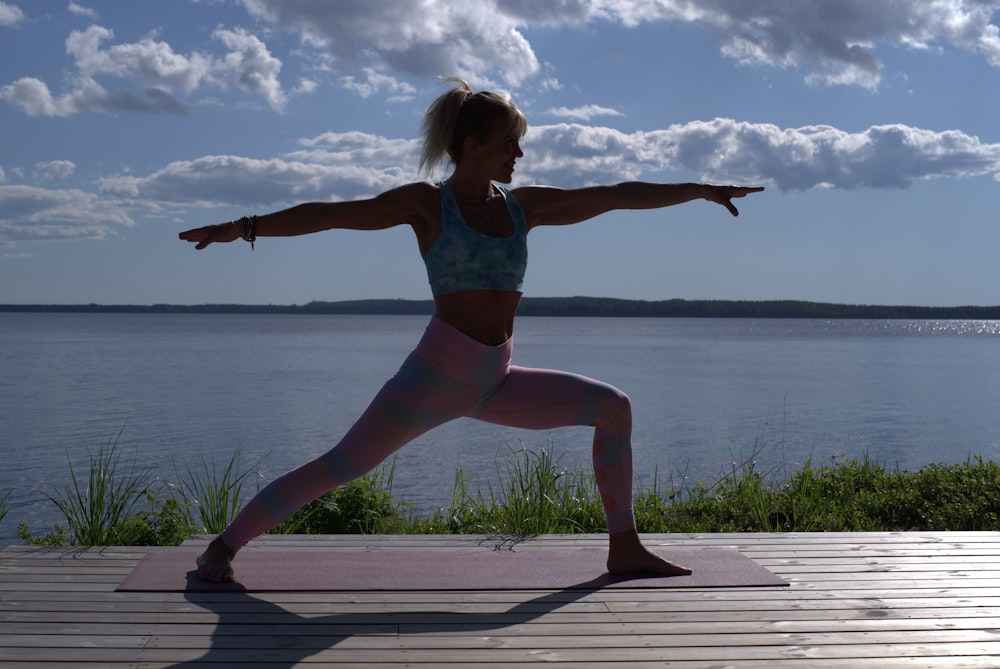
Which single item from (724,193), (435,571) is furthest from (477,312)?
(724,193)

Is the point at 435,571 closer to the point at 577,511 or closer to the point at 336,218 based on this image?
the point at 336,218

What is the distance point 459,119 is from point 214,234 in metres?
0.99

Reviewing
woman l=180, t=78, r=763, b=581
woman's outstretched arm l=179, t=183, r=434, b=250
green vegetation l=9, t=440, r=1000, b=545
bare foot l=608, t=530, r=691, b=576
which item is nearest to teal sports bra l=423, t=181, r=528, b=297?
woman l=180, t=78, r=763, b=581

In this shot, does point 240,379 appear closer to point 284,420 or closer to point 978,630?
point 284,420

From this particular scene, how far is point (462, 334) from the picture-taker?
364cm

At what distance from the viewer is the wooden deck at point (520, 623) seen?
2.96 m

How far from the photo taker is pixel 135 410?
65.4ft

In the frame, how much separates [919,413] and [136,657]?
21.0 metres

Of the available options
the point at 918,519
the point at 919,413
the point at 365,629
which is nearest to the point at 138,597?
the point at 365,629

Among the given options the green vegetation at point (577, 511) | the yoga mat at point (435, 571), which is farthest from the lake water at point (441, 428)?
the yoga mat at point (435, 571)

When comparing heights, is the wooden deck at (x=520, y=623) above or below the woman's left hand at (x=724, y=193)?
below

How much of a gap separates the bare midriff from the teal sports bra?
24 mm

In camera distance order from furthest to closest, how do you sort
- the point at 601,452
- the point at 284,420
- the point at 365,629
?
the point at 284,420, the point at 601,452, the point at 365,629

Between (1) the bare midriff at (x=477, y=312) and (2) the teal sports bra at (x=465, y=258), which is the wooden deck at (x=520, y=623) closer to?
(1) the bare midriff at (x=477, y=312)
